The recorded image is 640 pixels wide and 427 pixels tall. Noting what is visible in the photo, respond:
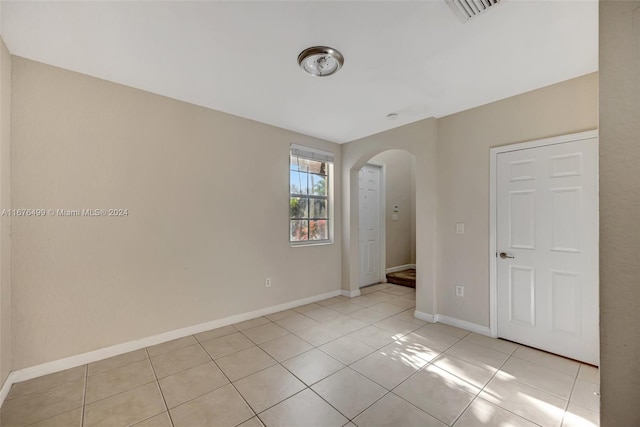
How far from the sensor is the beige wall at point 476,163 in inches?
93.6

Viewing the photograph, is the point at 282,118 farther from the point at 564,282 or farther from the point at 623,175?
the point at 564,282

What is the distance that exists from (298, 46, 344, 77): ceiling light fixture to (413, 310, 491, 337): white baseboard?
2915 millimetres

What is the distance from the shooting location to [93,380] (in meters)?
2.01

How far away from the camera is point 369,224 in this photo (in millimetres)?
5039

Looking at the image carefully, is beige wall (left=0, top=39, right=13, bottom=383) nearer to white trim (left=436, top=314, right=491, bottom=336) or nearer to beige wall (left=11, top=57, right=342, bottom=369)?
beige wall (left=11, top=57, right=342, bottom=369)

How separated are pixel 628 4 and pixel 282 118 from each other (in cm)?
287

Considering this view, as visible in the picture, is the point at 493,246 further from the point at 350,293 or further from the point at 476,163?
the point at 350,293

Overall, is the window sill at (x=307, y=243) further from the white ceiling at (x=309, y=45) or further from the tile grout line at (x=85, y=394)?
the tile grout line at (x=85, y=394)

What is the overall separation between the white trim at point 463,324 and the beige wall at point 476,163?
47mm

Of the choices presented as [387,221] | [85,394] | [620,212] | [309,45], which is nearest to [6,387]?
[85,394]

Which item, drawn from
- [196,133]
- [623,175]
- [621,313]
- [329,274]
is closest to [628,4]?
[623,175]

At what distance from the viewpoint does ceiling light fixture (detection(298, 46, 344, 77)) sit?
6.20 feet

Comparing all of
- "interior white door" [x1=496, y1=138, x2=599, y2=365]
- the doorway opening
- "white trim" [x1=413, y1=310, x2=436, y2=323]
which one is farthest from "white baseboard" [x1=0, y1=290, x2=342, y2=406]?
"interior white door" [x1=496, y1=138, x2=599, y2=365]

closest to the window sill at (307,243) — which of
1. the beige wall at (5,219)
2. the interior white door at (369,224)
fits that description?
the interior white door at (369,224)
